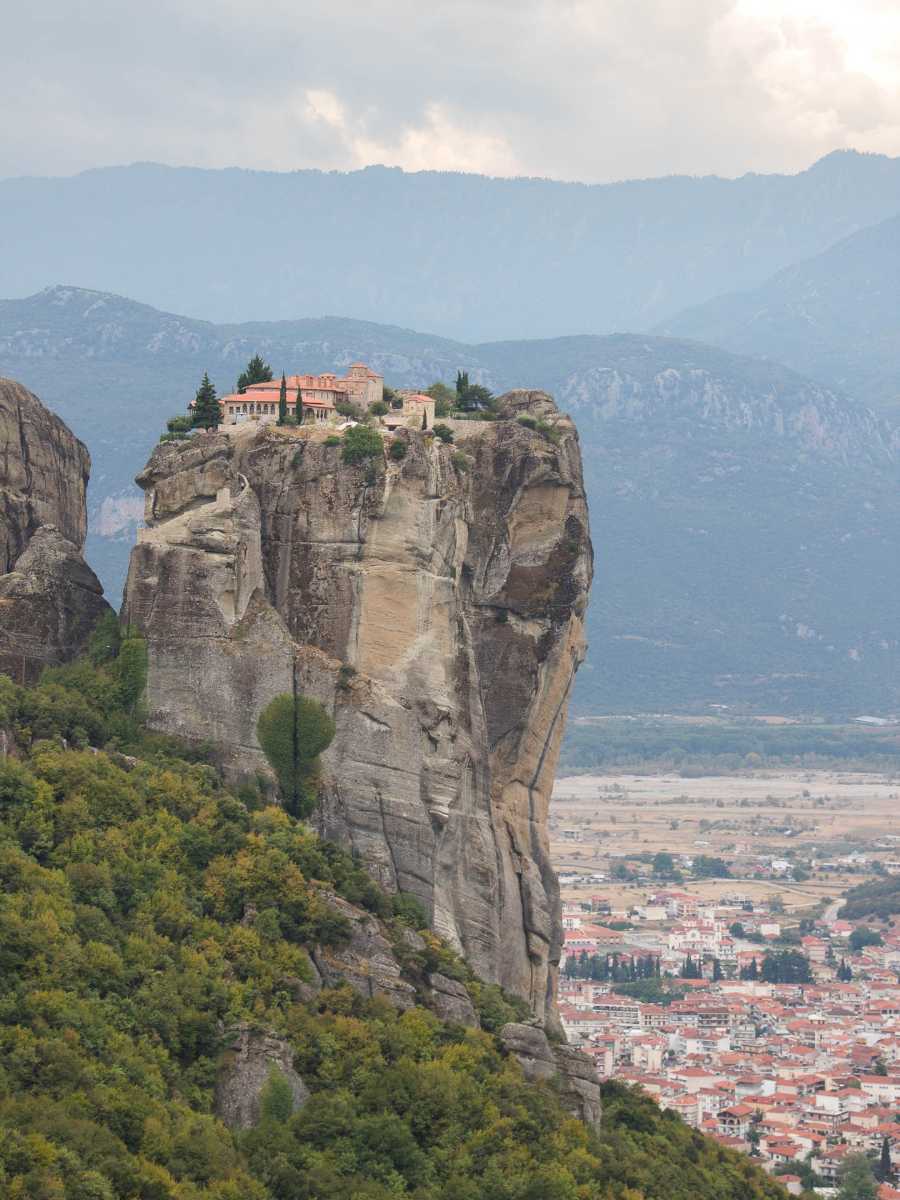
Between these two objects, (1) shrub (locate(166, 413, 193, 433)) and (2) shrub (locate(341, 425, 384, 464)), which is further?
(1) shrub (locate(166, 413, 193, 433))

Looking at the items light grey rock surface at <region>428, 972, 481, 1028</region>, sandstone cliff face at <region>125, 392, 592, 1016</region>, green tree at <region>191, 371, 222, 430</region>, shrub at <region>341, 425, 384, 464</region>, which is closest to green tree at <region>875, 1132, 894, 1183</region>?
sandstone cliff face at <region>125, 392, 592, 1016</region>

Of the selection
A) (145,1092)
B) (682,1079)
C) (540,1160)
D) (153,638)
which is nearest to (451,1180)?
(540,1160)

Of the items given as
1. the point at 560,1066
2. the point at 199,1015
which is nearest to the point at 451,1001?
the point at 560,1066

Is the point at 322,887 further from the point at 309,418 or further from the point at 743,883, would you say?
the point at 743,883

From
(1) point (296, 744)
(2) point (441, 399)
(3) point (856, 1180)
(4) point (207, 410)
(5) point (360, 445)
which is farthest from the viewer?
(3) point (856, 1180)

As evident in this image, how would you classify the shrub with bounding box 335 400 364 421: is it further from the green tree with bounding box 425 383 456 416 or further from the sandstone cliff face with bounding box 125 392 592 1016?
the sandstone cliff face with bounding box 125 392 592 1016

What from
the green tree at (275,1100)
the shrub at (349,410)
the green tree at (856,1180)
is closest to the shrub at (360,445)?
the shrub at (349,410)

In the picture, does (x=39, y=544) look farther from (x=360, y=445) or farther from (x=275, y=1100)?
(x=275, y=1100)

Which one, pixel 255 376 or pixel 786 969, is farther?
pixel 786 969
